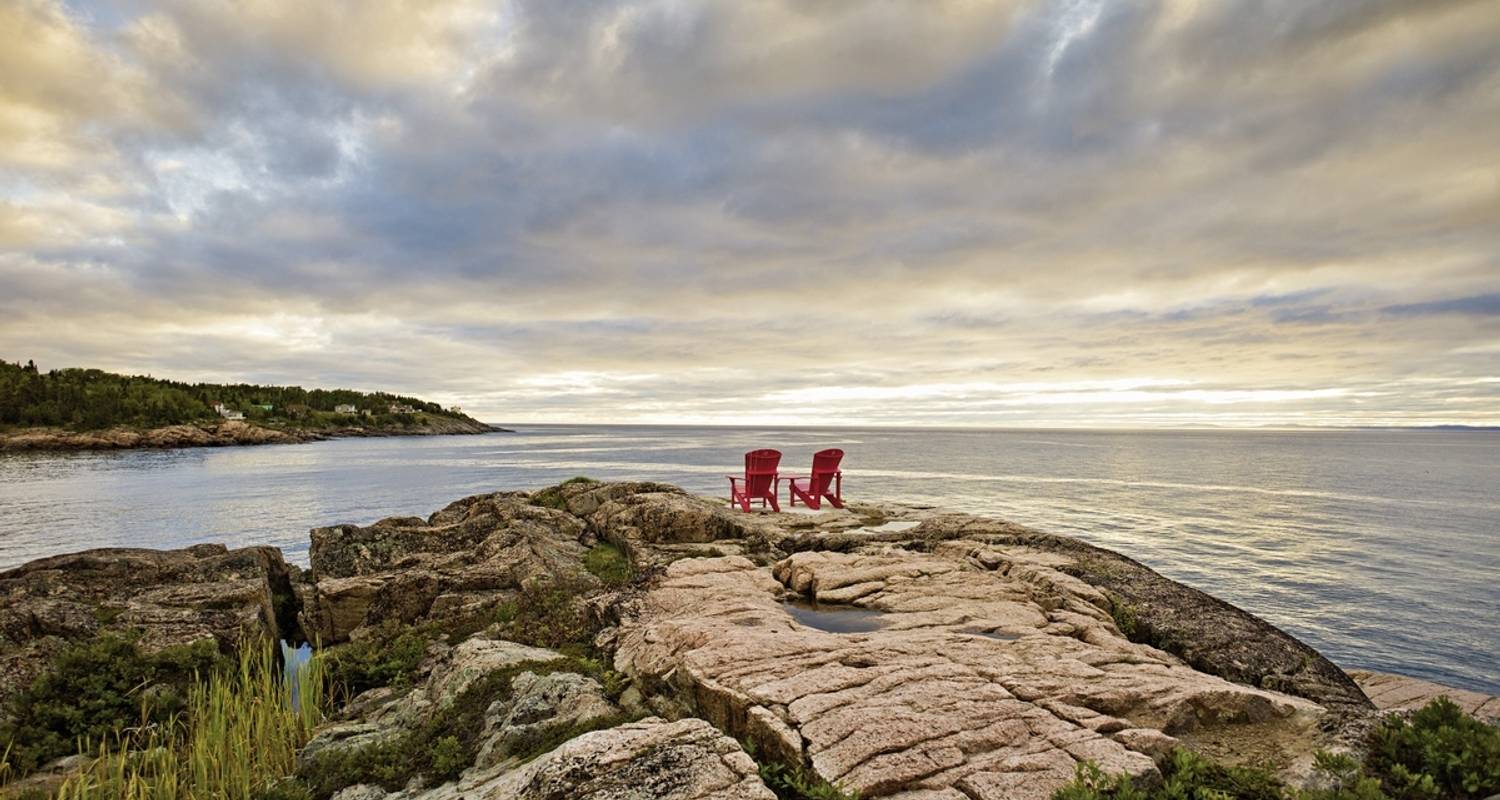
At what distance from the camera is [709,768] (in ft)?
17.9

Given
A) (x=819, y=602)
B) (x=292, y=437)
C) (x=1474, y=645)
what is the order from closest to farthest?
(x=819, y=602), (x=1474, y=645), (x=292, y=437)

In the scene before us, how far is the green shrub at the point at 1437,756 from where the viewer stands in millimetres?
5434

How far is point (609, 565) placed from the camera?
15906mm

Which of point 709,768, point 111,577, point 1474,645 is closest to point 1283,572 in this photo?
point 1474,645

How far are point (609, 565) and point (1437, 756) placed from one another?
46.2 feet

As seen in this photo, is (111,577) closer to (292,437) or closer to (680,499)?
(680,499)

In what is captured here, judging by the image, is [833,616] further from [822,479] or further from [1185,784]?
[822,479]

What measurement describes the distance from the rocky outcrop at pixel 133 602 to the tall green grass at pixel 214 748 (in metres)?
1.60

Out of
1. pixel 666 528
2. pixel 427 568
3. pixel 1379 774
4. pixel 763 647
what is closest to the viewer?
pixel 1379 774

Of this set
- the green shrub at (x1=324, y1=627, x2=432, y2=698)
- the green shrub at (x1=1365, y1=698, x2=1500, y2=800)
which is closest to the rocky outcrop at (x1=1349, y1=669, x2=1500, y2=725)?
the green shrub at (x1=1365, y1=698, x2=1500, y2=800)

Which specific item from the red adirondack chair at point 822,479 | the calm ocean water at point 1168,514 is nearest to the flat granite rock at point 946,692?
the red adirondack chair at point 822,479

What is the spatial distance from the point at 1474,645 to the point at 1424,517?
36725 mm

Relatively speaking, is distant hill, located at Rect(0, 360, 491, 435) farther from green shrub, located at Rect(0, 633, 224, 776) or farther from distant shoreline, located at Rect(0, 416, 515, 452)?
green shrub, located at Rect(0, 633, 224, 776)

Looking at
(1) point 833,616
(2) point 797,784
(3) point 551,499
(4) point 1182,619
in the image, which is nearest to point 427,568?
(3) point 551,499
